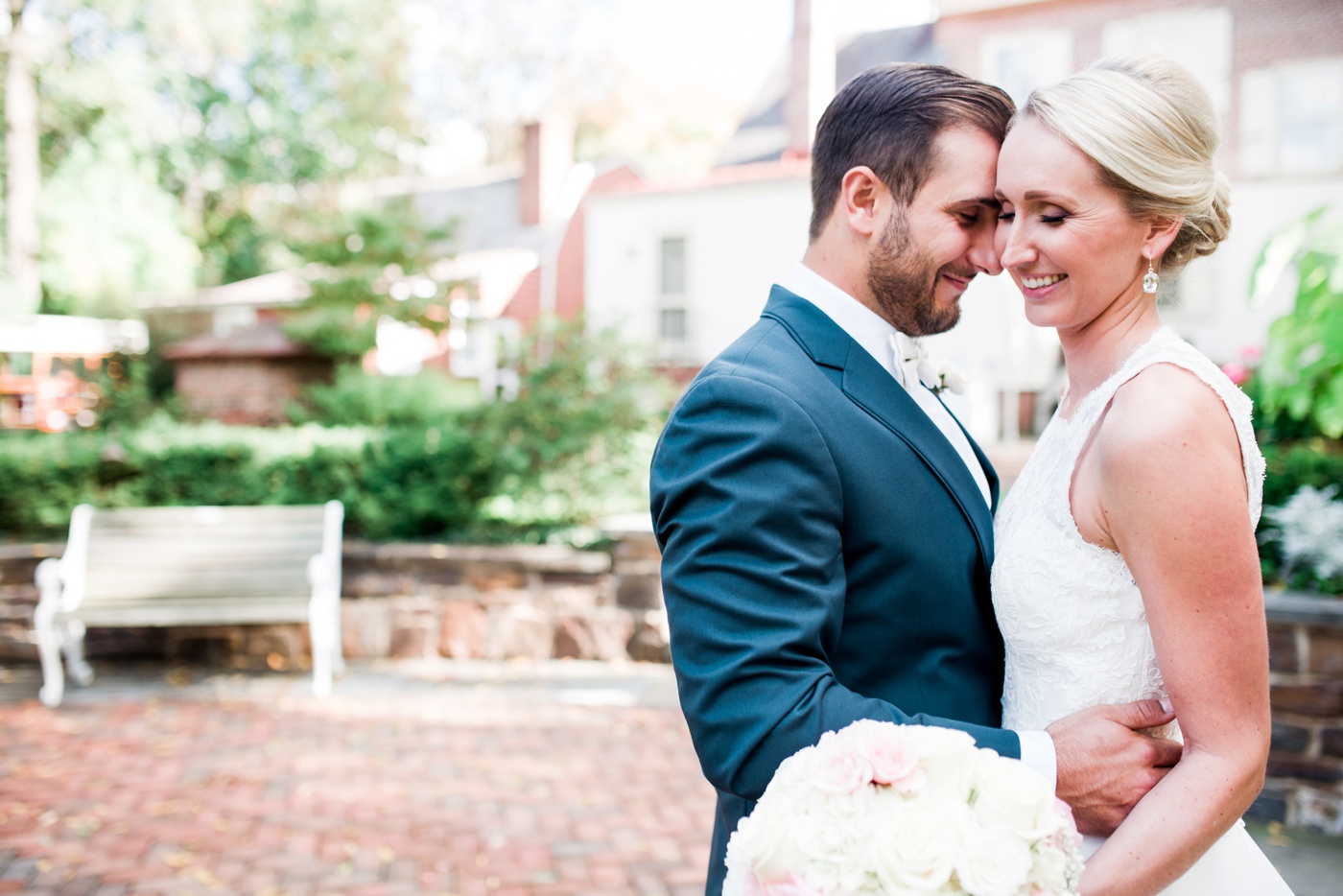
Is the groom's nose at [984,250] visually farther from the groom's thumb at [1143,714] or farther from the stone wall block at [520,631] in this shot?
the stone wall block at [520,631]

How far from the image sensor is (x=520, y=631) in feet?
24.4

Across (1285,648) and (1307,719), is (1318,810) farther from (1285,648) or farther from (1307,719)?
(1285,648)

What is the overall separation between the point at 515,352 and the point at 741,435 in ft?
22.4

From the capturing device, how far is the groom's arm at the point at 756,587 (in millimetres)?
1515

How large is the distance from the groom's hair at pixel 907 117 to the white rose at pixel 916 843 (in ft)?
3.74

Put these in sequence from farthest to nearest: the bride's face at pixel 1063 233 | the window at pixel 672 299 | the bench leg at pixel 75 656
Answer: the window at pixel 672 299 < the bench leg at pixel 75 656 < the bride's face at pixel 1063 233

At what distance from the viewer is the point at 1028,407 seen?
1603 cm

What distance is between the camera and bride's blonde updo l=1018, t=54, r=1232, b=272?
174cm

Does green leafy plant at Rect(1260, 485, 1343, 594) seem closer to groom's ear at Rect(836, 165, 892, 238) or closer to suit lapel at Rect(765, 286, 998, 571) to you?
suit lapel at Rect(765, 286, 998, 571)

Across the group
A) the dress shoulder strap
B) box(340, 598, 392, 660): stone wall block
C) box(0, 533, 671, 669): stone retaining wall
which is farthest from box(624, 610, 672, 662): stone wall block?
the dress shoulder strap

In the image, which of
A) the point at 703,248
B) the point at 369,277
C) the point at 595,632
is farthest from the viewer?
the point at 703,248

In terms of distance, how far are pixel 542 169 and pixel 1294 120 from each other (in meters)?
15.1

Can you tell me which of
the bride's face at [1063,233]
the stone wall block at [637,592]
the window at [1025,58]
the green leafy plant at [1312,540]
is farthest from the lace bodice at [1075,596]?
the window at [1025,58]

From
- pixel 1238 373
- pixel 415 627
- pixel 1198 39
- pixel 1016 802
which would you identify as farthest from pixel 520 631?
pixel 1198 39
